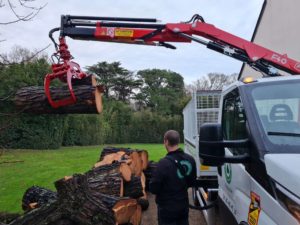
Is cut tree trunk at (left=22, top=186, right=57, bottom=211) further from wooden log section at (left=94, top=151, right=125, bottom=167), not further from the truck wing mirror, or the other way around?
the truck wing mirror

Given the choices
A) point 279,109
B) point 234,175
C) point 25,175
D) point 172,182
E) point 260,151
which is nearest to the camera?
point 260,151

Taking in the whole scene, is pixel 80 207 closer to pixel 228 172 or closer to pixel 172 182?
pixel 172 182

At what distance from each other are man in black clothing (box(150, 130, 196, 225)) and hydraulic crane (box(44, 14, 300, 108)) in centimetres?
249

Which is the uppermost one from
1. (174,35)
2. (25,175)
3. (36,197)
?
(174,35)

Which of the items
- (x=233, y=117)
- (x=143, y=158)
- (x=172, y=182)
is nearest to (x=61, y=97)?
(x=172, y=182)

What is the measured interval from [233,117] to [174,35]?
→ 10.9ft

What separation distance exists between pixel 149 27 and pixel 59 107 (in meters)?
2.47

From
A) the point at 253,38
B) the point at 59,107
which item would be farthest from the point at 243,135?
the point at 253,38

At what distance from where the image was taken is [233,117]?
3.61 meters

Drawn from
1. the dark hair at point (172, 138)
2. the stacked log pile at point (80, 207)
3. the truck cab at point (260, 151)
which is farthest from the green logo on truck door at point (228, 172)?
the stacked log pile at point (80, 207)

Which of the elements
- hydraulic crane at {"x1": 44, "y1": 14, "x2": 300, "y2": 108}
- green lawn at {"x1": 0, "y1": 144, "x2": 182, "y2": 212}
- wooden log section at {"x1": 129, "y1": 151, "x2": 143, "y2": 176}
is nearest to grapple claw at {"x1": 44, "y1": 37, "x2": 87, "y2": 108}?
hydraulic crane at {"x1": 44, "y1": 14, "x2": 300, "y2": 108}

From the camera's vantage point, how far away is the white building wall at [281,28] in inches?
543

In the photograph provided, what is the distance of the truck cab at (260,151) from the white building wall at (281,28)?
9.26 m

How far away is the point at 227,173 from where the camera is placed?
3.73 meters
